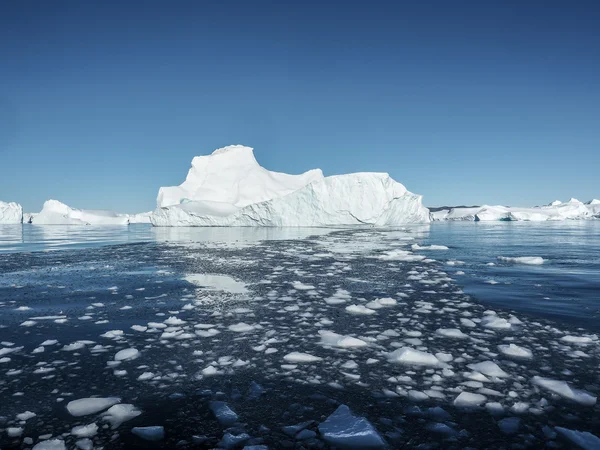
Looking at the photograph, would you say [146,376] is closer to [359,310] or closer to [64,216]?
[359,310]

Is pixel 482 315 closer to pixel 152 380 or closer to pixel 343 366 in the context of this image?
pixel 343 366

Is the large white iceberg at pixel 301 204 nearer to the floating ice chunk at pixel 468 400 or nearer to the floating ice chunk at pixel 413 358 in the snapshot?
the floating ice chunk at pixel 413 358

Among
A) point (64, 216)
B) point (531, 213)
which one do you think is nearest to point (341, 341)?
point (64, 216)

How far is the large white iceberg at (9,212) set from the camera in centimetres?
7150

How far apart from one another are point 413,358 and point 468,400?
705 millimetres

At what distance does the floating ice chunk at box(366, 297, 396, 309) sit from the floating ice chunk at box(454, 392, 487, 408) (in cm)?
246

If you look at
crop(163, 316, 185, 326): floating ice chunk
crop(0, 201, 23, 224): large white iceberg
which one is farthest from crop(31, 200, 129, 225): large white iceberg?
crop(163, 316, 185, 326): floating ice chunk

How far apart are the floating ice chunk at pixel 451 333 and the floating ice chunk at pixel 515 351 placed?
42 cm

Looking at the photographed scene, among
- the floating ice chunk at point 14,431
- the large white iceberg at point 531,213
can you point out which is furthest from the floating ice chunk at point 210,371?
the large white iceberg at point 531,213

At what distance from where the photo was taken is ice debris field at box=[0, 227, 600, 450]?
6.68ft

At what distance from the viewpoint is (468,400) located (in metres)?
2.38

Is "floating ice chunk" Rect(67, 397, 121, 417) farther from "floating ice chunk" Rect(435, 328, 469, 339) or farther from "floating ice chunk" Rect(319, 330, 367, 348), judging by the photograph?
"floating ice chunk" Rect(435, 328, 469, 339)

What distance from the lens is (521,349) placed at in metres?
3.21

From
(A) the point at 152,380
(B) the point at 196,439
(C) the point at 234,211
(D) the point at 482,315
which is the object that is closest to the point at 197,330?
(A) the point at 152,380
